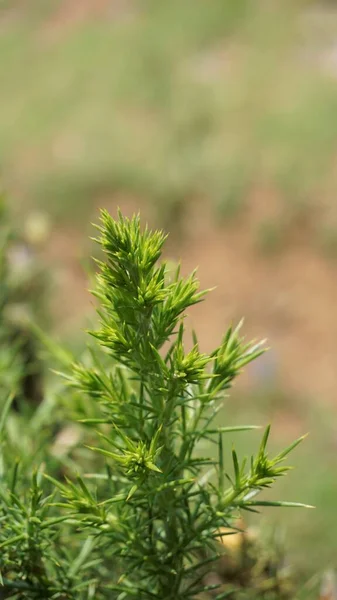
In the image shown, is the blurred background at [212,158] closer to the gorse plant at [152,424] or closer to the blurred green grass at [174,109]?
the blurred green grass at [174,109]

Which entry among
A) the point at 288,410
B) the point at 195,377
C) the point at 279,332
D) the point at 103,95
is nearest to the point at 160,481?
the point at 195,377

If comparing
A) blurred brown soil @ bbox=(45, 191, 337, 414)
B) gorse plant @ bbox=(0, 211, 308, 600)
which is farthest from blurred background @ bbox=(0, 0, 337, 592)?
gorse plant @ bbox=(0, 211, 308, 600)

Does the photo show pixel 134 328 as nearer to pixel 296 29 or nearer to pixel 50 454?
pixel 50 454

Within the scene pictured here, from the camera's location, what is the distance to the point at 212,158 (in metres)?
3.51

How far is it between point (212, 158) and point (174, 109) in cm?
44

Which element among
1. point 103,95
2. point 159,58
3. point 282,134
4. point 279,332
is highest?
point 159,58

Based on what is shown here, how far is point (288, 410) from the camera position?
247 centimetres

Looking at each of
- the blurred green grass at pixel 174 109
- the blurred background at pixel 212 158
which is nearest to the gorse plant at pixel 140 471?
the blurred background at pixel 212 158

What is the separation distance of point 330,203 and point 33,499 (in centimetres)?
291

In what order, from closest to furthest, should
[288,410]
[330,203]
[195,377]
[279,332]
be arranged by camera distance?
1. [195,377]
2. [288,410]
3. [279,332]
4. [330,203]

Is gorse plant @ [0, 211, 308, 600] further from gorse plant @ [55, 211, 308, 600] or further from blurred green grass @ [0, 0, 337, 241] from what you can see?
blurred green grass @ [0, 0, 337, 241]

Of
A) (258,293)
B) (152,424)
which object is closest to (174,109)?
(258,293)

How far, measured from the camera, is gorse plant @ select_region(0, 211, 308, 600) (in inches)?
15.5

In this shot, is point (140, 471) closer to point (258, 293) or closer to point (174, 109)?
point (258, 293)
